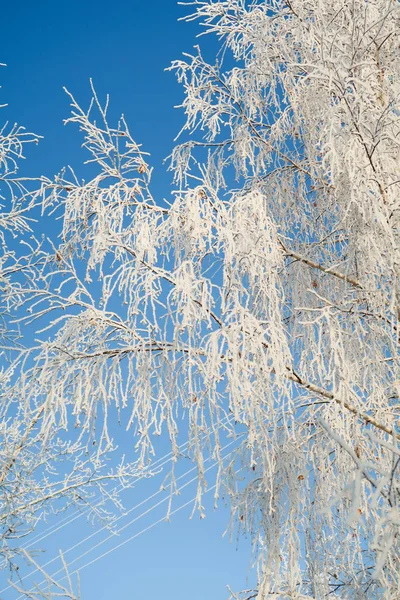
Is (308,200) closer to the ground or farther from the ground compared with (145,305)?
farther from the ground

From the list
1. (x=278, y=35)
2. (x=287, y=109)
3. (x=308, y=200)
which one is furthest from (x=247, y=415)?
(x=278, y=35)

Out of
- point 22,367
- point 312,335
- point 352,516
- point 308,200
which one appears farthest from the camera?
point 308,200

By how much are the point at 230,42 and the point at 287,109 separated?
79cm

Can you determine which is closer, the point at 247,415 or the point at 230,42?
the point at 247,415

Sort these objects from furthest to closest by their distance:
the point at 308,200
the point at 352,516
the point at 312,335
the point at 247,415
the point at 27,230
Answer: the point at 27,230 < the point at 308,200 < the point at 312,335 < the point at 247,415 < the point at 352,516

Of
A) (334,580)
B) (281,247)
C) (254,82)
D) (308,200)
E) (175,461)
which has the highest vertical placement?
(254,82)

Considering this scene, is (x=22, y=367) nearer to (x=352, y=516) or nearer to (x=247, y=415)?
(x=247, y=415)

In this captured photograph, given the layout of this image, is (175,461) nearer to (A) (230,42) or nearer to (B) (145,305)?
(B) (145,305)

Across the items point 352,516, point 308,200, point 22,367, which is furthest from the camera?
point 308,200

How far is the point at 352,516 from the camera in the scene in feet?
4.14

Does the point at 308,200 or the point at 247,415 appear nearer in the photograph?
the point at 247,415

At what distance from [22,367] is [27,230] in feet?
6.92

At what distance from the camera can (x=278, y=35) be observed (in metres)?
4.79

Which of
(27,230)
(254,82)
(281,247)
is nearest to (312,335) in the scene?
(281,247)
